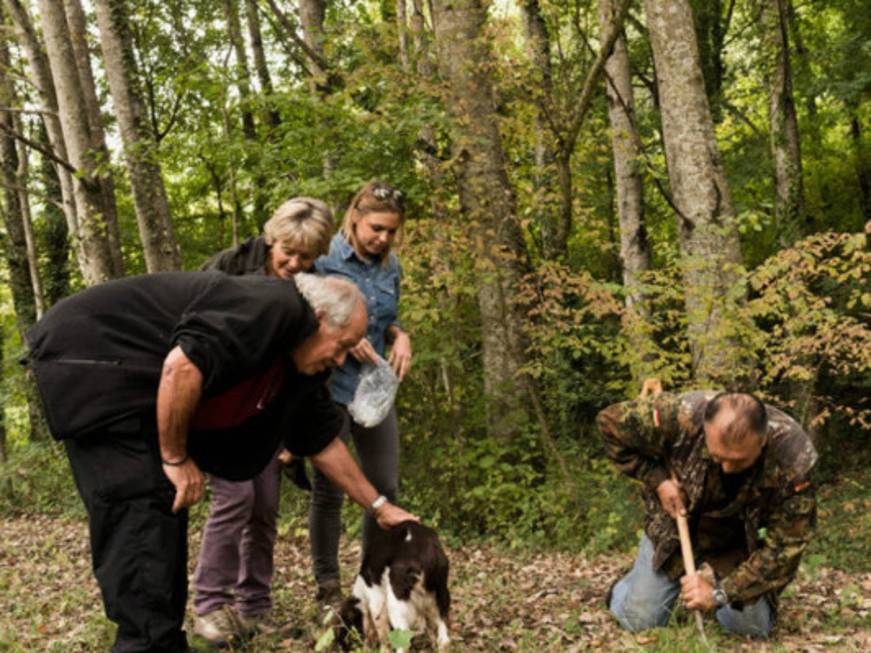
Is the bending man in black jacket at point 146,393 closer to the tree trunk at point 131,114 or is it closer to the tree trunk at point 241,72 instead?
the tree trunk at point 241,72

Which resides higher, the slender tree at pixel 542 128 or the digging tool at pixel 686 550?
the slender tree at pixel 542 128

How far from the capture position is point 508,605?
15.7ft

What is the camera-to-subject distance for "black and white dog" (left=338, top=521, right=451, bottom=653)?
3.68 meters

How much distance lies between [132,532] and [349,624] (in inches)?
57.1

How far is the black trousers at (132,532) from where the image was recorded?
2832 mm

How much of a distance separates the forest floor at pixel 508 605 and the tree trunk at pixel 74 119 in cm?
332

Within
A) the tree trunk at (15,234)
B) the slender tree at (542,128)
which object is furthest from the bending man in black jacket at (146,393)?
the tree trunk at (15,234)

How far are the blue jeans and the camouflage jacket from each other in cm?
8

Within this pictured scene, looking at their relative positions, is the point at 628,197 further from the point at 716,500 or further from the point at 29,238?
the point at 29,238

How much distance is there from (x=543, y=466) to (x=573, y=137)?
3.02 metres

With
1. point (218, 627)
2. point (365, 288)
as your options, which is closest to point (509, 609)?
point (218, 627)

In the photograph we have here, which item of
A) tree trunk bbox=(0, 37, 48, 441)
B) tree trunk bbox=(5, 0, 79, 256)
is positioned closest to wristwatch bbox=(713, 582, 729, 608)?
tree trunk bbox=(5, 0, 79, 256)

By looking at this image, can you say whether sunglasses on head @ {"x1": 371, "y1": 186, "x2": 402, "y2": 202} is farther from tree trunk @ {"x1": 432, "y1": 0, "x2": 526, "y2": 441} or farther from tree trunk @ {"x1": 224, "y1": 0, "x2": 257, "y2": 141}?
tree trunk @ {"x1": 224, "y1": 0, "x2": 257, "y2": 141}

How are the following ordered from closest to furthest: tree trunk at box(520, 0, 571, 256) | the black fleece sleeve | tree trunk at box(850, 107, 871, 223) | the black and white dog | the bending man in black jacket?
the black fleece sleeve, the bending man in black jacket, the black and white dog, tree trunk at box(520, 0, 571, 256), tree trunk at box(850, 107, 871, 223)
